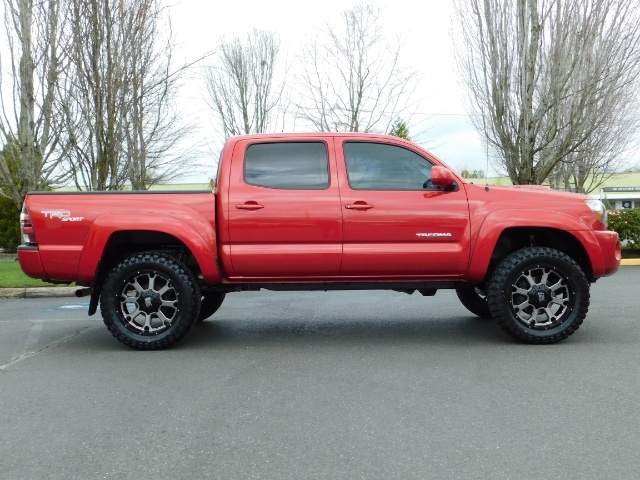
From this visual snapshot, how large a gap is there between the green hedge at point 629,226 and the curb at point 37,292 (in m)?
12.8

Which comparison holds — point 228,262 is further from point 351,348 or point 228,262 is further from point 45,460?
point 45,460

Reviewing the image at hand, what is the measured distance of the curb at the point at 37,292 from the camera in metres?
11.4

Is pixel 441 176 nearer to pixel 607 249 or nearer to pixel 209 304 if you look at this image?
pixel 607 249

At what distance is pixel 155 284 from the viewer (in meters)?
6.12

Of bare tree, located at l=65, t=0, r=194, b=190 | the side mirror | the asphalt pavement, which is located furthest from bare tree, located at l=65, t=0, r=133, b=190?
the side mirror

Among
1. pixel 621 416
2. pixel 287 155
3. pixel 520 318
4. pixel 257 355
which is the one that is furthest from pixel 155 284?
pixel 621 416

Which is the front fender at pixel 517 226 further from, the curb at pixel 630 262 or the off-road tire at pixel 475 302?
the curb at pixel 630 262

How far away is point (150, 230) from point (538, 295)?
139 inches

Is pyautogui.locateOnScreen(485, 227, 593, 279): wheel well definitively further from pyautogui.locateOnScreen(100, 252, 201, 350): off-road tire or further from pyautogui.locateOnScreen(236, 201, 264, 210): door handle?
pyautogui.locateOnScreen(100, 252, 201, 350): off-road tire

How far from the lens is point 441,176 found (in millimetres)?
5852

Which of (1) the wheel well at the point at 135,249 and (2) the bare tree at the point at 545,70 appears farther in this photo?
(2) the bare tree at the point at 545,70

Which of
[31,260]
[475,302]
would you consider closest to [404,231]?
[475,302]

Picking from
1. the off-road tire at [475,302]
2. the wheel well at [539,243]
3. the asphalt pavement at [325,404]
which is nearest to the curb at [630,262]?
the asphalt pavement at [325,404]

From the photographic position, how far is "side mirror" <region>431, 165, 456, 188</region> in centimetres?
585
